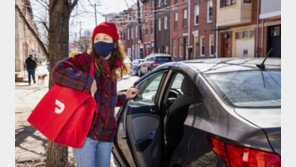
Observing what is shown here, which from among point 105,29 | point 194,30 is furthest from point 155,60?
point 105,29

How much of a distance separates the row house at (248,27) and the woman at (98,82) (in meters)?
18.4

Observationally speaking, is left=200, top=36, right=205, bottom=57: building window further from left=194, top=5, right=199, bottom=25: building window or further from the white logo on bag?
the white logo on bag

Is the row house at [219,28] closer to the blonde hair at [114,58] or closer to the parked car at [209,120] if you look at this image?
the parked car at [209,120]

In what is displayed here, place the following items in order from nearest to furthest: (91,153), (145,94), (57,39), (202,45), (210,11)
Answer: (91,153) < (57,39) < (145,94) < (210,11) < (202,45)

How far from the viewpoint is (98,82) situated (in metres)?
2.18

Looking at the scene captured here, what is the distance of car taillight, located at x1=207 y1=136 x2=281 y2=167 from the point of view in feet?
4.76

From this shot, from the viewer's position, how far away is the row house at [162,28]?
118ft

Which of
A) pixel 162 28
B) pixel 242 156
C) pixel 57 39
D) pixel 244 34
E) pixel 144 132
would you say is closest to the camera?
pixel 242 156

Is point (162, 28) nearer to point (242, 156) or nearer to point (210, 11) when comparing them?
point (210, 11)

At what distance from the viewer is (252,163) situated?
1.50m

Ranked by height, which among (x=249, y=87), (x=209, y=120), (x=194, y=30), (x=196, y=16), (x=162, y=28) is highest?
(x=162, y=28)

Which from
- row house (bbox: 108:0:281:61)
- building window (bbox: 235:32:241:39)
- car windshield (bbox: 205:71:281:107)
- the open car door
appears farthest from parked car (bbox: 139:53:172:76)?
car windshield (bbox: 205:71:281:107)

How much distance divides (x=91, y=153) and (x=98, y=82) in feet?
1.85

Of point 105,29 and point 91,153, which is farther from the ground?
point 105,29
